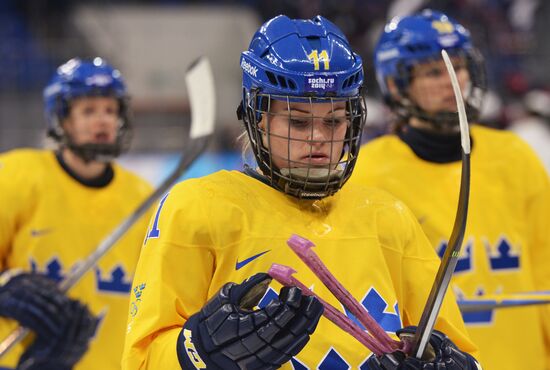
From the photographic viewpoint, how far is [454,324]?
185 centimetres

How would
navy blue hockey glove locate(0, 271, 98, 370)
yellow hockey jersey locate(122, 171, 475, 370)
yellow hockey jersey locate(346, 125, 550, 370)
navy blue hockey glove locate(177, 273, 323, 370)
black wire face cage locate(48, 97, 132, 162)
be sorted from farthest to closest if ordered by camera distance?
1. black wire face cage locate(48, 97, 132, 162)
2. navy blue hockey glove locate(0, 271, 98, 370)
3. yellow hockey jersey locate(346, 125, 550, 370)
4. yellow hockey jersey locate(122, 171, 475, 370)
5. navy blue hockey glove locate(177, 273, 323, 370)

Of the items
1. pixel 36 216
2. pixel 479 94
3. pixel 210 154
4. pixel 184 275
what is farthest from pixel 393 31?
pixel 210 154

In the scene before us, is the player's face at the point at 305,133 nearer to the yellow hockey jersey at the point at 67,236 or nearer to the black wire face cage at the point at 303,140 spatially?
the black wire face cage at the point at 303,140

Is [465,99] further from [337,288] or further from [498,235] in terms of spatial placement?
[337,288]

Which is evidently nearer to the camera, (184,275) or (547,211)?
(184,275)

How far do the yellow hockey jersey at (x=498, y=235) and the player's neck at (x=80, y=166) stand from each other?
109 cm

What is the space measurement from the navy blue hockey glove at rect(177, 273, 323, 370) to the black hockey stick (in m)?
1.35

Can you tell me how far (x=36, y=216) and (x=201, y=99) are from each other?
80 cm

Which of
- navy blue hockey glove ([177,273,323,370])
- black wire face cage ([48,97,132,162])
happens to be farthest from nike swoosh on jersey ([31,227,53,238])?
navy blue hockey glove ([177,273,323,370])

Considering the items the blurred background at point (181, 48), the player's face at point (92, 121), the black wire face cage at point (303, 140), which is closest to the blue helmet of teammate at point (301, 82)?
the black wire face cage at point (303, 140)

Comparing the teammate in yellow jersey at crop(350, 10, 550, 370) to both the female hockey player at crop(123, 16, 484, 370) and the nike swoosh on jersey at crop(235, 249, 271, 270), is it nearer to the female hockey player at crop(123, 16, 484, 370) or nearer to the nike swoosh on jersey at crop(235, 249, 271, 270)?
the female hockey player at crop(123, 16, 484, 370)

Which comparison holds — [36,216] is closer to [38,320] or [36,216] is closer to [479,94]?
[38,320]

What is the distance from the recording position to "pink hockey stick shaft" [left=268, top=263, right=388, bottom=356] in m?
1.51

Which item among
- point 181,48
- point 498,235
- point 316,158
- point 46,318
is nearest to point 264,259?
point 316,158
